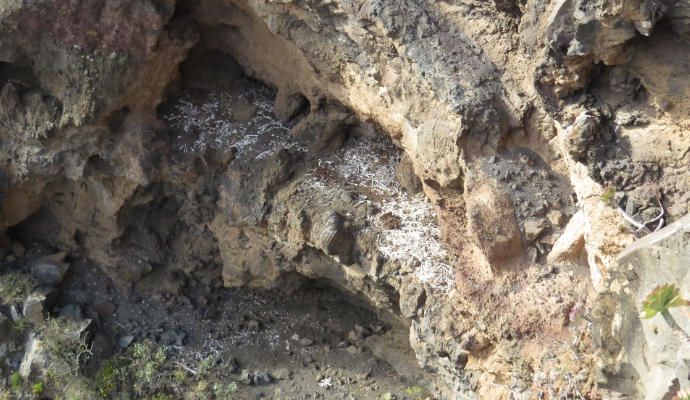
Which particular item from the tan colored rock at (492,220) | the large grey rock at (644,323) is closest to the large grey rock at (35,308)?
the tan colored rock at (492,220)

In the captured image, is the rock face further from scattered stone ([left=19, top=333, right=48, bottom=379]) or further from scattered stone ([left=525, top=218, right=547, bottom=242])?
scattered stone ([left=19, top=333, right=48, bottom=379])

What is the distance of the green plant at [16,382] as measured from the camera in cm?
688

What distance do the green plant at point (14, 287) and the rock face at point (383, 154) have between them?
28cm

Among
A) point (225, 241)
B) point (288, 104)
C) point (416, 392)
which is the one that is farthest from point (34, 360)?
point (416, 392)

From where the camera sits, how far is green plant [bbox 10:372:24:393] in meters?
6.88

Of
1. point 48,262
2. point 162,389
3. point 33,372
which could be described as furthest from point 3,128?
point 162,389

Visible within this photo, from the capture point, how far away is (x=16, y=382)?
689 centimetres

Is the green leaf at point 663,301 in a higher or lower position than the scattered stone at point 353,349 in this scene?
Result: higher

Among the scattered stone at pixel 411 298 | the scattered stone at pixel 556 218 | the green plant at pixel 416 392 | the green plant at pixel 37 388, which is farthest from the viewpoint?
the green plant at pixel 37 388

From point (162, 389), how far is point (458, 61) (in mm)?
4464

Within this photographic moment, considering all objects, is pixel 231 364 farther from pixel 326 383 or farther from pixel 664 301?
pixel 664 301

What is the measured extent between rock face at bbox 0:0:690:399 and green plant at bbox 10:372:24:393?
43.6 inches

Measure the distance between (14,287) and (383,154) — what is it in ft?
14.2

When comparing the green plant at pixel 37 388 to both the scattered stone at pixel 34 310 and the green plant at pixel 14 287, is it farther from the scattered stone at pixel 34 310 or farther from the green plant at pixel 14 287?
the green plant at pixel 14 287
